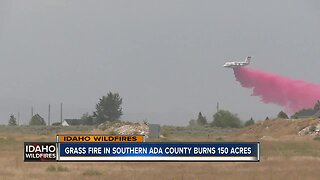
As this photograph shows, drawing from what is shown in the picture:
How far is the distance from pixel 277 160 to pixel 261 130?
78.1 m

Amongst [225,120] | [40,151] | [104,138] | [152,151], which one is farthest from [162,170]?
[225,120]

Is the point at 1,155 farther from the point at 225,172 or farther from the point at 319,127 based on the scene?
the point at 319,127

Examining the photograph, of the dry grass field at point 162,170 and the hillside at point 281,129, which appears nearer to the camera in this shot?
the dry grass field at point 162,170

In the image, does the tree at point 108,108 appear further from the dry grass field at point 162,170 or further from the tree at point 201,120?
the dry grass field at point 162,170

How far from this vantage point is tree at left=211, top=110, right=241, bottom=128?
6442 inches

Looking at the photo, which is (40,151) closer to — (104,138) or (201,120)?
(104,138)

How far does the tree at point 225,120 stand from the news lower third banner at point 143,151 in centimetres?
13697

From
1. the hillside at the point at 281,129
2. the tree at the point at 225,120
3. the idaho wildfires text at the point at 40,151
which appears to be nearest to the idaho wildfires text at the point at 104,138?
the idaho wildfires text at the point at 40,151

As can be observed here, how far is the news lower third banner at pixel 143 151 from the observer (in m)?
25.9

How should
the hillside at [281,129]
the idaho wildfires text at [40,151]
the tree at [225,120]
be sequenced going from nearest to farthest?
the idaho wildfires text at [40,151]
the hillside at [281,129]
the tree at [225,120]

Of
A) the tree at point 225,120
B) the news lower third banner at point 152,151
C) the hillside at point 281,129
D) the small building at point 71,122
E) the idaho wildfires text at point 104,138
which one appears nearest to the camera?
the news lower third banner at point 152,151

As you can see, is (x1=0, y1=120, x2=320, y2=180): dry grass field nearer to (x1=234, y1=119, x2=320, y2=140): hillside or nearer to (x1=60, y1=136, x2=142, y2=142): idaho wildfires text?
(x1=60, y1=136, x2=142, y2=142): idaho wildfires text

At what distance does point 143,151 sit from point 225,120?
139434mm

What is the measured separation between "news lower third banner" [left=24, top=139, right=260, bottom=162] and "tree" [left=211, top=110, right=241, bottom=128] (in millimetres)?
136969
